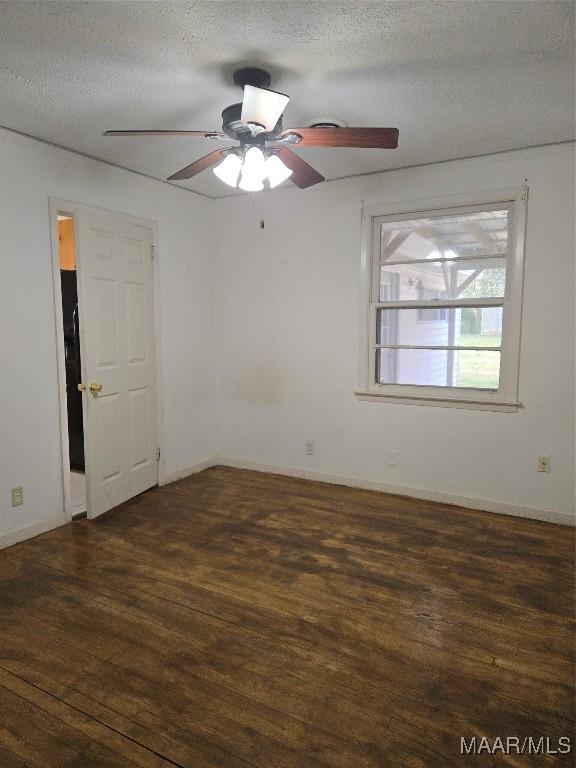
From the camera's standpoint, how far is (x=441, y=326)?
12.5ft

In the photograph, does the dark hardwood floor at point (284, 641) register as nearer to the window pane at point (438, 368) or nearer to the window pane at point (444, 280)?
the window pane at point (438, 368)

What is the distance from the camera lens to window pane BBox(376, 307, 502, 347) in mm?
3650

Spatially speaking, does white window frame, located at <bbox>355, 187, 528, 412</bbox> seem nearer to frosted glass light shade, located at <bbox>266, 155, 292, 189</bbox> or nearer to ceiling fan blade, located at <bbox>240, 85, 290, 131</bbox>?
frosted glass light shade, located at <bbox>266, 155, 292, 189</bbox>

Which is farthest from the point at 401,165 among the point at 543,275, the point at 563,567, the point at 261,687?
the point at 261,687

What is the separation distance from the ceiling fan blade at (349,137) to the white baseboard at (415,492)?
104 inches

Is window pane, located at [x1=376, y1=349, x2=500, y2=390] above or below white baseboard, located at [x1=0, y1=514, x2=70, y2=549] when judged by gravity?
above

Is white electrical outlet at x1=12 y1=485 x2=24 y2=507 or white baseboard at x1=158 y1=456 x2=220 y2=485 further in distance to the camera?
white baseboard at x1=158 y1=456 x2=220 y2=485

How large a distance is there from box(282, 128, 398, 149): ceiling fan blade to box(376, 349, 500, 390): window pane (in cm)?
197

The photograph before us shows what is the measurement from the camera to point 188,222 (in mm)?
4418

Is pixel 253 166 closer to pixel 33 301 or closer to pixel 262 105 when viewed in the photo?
pixel 262 105

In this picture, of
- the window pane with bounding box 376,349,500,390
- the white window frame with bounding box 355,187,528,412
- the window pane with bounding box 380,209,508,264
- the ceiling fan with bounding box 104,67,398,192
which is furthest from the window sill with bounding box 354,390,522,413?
the ceiling fan with bounding box 104,67,398,192

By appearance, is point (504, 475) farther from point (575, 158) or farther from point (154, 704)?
point (154, 704)

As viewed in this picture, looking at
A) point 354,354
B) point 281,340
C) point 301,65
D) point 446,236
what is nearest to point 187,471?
point 281,340

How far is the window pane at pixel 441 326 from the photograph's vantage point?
12.0 ft
